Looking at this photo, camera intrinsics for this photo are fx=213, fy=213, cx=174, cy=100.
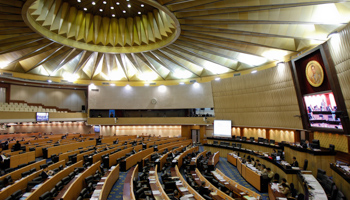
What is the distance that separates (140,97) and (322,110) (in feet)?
61.4

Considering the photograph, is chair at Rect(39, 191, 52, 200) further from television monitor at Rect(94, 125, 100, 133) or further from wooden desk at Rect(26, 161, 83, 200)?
television monitor at Rect(94, 125, 100, 133)

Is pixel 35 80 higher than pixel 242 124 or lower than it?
higher

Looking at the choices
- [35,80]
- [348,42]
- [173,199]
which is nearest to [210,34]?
[348,42]

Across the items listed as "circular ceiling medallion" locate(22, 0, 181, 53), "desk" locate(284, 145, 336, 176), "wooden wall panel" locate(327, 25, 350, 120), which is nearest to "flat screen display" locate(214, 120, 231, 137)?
"circular ceiling medallion" locate(22, 0, 181, 53)

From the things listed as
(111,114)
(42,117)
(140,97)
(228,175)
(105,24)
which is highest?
(105,24)

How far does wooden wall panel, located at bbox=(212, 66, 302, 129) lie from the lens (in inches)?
573

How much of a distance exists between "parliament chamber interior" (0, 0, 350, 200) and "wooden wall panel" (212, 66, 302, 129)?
95mm

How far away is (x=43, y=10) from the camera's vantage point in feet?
45.4

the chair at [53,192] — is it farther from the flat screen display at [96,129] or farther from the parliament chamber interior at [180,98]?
the flat screen display at [96,129]

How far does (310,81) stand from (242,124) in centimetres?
864

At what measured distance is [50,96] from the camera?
26.1 m

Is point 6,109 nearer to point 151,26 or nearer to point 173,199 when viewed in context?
point 151,26

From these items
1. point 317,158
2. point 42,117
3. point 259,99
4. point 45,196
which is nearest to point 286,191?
point 317,158

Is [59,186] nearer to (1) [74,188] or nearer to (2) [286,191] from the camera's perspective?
(1) [74,188]
